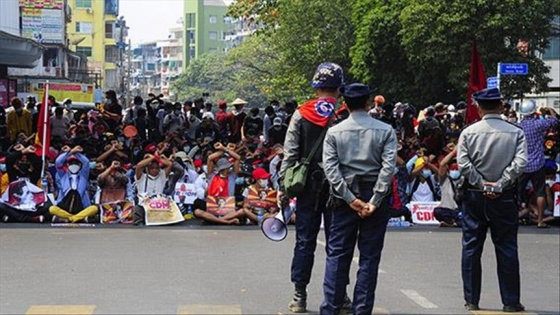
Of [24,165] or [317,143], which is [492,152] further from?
[24,165]

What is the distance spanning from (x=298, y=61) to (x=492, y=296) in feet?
147

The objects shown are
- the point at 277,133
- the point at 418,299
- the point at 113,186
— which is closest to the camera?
the point at 418,299

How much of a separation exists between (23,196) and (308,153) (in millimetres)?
10149

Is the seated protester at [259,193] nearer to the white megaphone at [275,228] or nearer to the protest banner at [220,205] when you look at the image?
the protest banner at [220,205]

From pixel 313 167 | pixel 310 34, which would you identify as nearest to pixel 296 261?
pixel 313 167

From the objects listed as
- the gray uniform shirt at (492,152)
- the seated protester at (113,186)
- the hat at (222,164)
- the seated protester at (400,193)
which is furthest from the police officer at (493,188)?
the seated protester at (113,186)

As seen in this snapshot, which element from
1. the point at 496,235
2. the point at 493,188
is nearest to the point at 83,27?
the point at 496,235

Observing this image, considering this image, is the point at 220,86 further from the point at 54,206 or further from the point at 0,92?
the point at 54,206

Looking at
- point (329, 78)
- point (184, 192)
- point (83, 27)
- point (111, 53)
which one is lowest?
point (184, 192)

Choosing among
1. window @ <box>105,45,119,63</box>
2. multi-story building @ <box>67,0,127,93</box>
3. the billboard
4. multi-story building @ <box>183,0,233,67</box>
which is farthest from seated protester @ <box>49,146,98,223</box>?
multi-story building @ <box>183,0,233,67</box>

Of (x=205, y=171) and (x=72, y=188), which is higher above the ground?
(x=205, y=171)

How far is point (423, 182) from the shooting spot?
18844mm

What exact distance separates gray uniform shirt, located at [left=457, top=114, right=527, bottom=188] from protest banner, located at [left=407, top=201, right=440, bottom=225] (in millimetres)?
9253

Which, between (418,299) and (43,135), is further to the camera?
(43,135)
